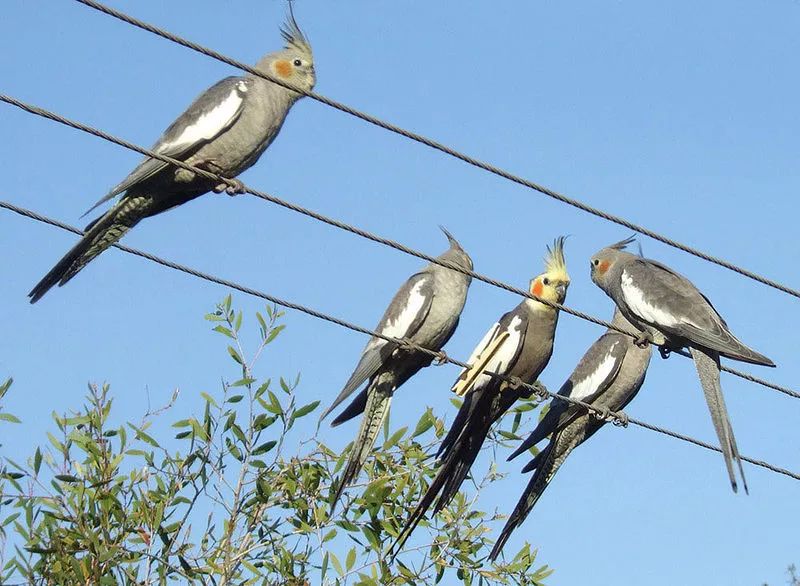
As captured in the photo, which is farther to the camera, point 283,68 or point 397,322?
point 397,322

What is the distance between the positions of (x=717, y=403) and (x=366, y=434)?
2333 millimetres

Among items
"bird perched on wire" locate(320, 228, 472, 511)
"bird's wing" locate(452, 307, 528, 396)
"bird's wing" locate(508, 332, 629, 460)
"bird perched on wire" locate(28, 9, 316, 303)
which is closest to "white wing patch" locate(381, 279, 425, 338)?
"bird perched on wire" locate(320, 228, 472, 511)

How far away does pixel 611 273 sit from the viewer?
829 centimetres

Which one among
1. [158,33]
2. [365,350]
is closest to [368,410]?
[365,350]

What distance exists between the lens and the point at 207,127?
6.54 meters

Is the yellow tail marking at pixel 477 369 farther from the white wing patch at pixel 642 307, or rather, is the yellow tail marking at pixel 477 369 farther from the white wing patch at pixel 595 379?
the white wing patch at pixel 595 379

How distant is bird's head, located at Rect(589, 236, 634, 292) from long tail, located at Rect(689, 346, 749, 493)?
1.17 m

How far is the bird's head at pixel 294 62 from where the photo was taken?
7566 mm

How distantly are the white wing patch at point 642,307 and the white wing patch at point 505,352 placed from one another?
0.80 meters

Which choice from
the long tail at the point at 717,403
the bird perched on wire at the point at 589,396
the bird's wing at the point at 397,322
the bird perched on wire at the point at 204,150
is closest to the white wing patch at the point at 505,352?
the bird's wing at the point at 397,322

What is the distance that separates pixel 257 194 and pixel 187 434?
1.93 meters

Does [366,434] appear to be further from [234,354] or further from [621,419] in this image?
[621,419]

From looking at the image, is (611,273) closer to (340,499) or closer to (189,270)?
(340,499)

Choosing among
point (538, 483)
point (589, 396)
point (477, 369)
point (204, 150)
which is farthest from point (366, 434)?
point (204, 150)
